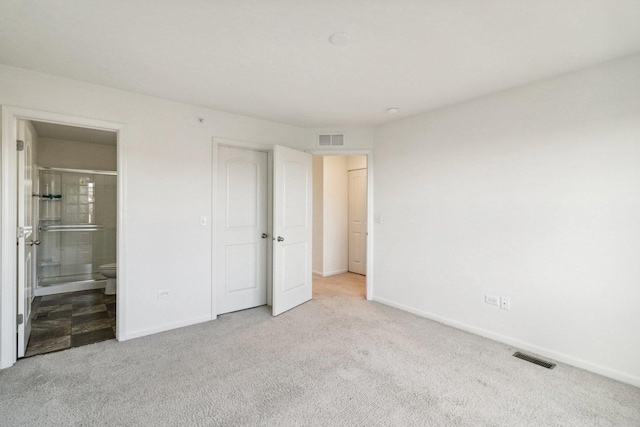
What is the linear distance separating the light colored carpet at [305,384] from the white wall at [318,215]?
2.57 m

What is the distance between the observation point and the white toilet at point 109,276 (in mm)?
4356

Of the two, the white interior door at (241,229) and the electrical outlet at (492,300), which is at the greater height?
the white interior door at (241,229)

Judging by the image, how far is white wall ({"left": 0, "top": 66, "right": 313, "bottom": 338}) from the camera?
2781 mm

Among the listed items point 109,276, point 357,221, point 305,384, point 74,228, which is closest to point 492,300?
point 305,384

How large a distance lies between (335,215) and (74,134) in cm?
414

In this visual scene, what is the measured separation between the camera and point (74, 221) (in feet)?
16.2

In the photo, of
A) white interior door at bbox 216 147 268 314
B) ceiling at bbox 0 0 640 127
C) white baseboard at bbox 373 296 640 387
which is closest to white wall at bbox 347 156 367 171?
white interior door at bbox 216 147 268 314

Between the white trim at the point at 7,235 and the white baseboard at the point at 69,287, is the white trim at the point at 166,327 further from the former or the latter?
the white baseboard at the point at 69,287

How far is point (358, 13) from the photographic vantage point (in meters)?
1.74

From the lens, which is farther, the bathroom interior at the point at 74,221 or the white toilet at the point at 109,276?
the white toilet at the point at 109,276

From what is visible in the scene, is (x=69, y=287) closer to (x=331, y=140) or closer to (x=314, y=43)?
(x=331, y=140)

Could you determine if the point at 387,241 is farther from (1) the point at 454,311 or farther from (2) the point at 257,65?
(2) the point at 257,65

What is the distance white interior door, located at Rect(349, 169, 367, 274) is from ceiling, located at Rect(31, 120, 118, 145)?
3856mm

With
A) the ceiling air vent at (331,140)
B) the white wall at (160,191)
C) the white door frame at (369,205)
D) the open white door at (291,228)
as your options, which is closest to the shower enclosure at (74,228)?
the white wall at (160,191)
